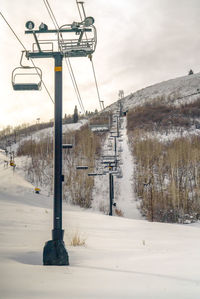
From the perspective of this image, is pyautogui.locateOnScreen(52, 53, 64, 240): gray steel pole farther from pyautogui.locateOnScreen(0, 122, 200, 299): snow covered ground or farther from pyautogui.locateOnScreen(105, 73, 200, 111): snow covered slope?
pyautogui.locateOnScreen(105, 73, 200, 111): snow covered slope

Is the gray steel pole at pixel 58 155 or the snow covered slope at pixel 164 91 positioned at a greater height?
the snow covered slope at pixel 164 91

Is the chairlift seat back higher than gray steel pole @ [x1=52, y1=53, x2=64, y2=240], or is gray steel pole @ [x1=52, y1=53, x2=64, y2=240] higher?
the chairlift seat back

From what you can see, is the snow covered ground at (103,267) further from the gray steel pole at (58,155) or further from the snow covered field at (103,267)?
the gray steel pole at (58,155)

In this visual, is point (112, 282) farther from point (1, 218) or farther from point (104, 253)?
point (1, 218)

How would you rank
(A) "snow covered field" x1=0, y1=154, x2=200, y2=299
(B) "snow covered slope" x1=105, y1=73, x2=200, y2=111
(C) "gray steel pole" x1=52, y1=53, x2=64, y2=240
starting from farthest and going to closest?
(B) "snow covered slope" x1=105, y1=73, x2=200, y2=111
(C) "gray steel pole" x1=52, y1=53, x2=64, y2=240
(A) "snow covered field" x1=0, y1=154, x2=200, y2=299

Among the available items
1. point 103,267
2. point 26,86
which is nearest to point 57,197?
point 103,267

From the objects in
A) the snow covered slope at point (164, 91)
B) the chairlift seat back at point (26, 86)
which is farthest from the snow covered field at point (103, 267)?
the snow covered slope at point (164, 91)

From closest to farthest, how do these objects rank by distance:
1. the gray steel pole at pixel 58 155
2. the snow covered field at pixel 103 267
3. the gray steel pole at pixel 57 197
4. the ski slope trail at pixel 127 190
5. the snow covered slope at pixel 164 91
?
1. the snow covered field at pixel 103 267
2. the gray steel pole at pixel 57 197
3. the gray steel pole at pixel 58 155
4. the ski slope trail at pixel 127 190
5. the snow covered slope at pixel 164 91

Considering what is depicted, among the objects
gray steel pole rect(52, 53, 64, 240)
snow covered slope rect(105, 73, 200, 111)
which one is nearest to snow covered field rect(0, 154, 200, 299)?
gray steel pole rect(52, 53, 64, 240)

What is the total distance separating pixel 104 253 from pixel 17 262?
2.07 m

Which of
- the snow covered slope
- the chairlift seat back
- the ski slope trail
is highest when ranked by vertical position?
the snow covered slope

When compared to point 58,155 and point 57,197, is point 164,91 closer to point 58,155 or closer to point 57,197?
point 58,155

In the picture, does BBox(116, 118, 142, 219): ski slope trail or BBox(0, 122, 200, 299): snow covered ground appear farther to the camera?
BBox(116, 118, 142, 219): ski slope trail

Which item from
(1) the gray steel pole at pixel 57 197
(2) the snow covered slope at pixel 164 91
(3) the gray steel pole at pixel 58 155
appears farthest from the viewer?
(2) the snow covered slope at pixel 164 91
